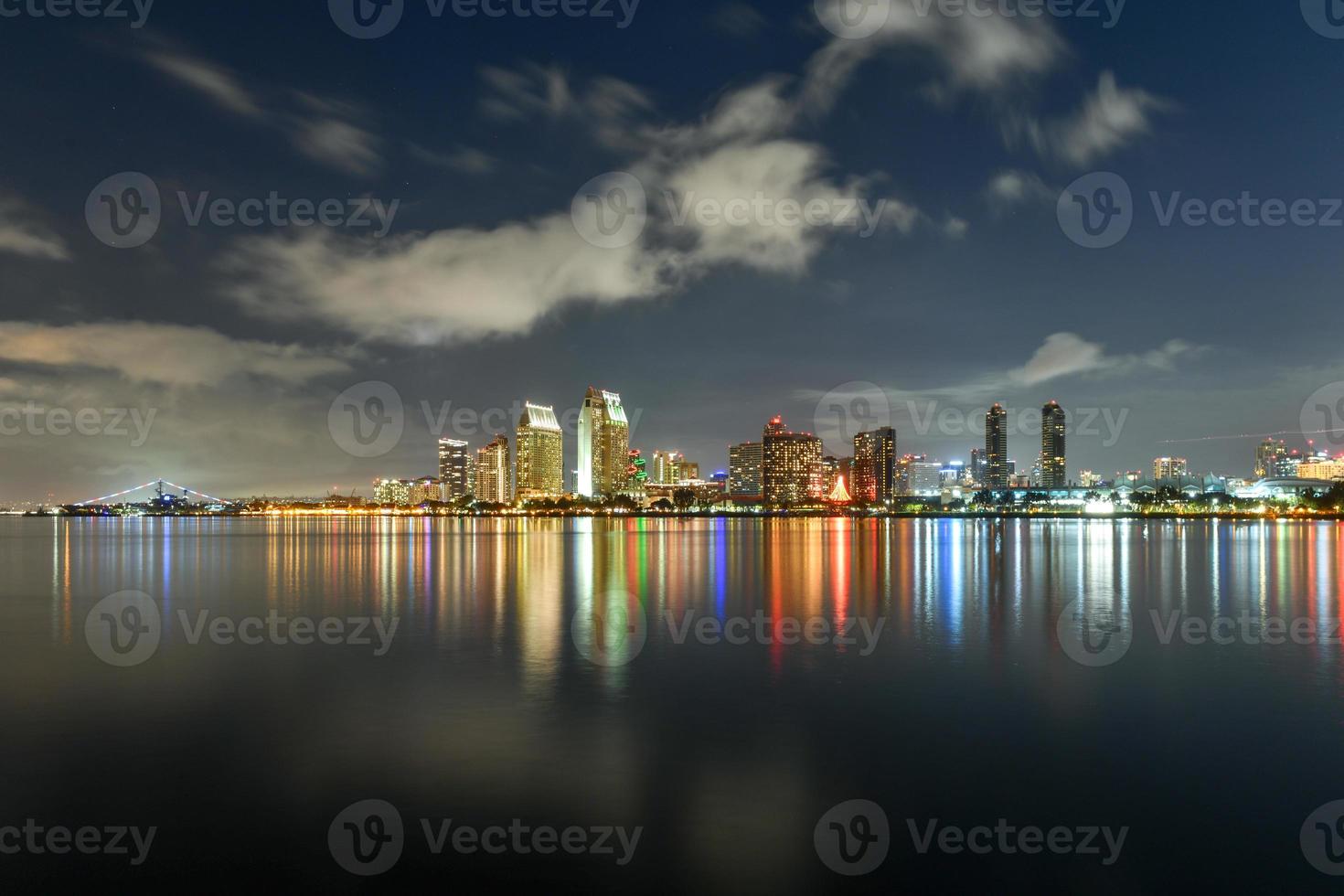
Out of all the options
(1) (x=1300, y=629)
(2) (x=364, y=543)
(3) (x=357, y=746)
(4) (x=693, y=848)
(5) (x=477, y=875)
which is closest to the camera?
(5) (x=477, y=875)

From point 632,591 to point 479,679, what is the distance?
1819cm

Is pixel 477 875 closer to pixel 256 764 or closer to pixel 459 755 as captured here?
pixel 459 755

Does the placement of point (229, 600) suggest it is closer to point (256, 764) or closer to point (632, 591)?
point (632, 591)

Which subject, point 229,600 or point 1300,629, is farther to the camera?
point 229,600

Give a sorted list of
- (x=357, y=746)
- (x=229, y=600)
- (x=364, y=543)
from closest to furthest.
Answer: (x=357, y=746), (x=229, y=600), (x=364, y=543)

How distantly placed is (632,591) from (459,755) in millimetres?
23707

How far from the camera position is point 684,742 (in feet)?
47.8

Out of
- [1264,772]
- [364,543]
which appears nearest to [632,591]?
[1264,772]

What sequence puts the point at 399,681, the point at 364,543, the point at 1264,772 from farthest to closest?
the point at 364,543, the point at 399,681, the point at 1264,772

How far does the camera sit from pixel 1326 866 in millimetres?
10031

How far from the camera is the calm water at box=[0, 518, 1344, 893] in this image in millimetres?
10008

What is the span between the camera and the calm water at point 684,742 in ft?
32.8

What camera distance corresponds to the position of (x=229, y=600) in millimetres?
35031

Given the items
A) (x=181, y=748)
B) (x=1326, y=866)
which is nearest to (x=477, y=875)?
(x=181, y=748)
